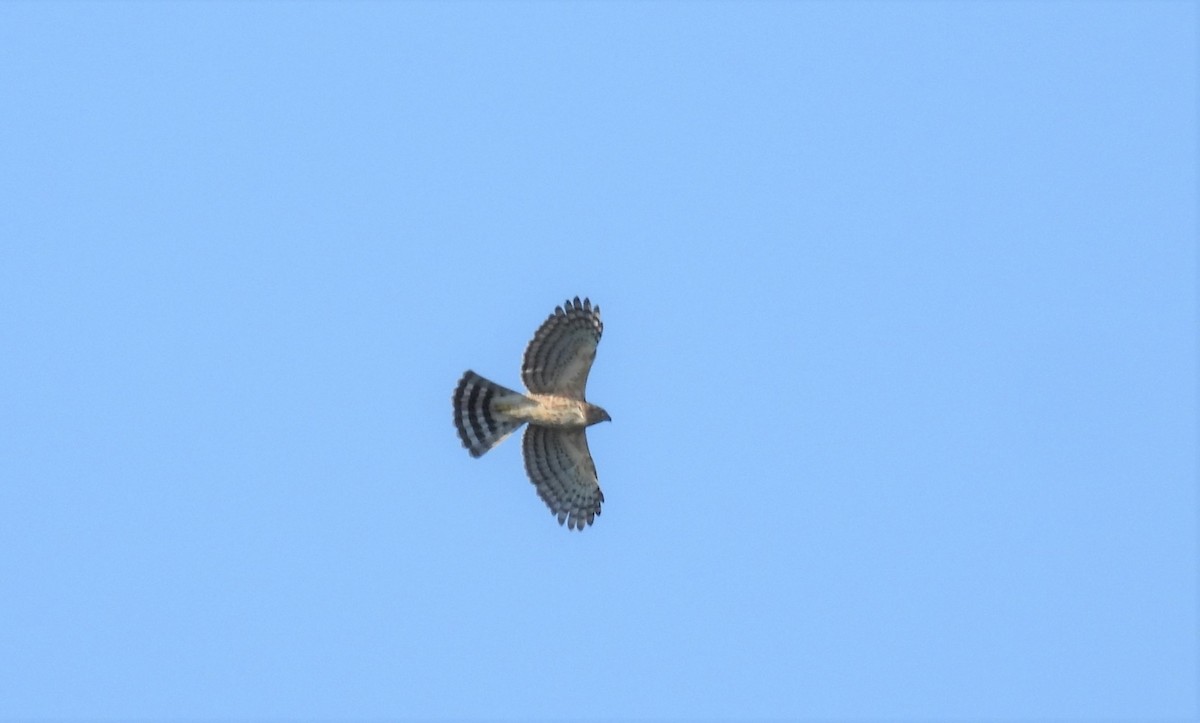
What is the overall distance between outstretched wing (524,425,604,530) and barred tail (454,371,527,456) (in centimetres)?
101

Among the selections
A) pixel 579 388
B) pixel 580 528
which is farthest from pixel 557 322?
pixel 580 528

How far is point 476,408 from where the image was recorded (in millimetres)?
32062

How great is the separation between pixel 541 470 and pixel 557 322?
244 cm

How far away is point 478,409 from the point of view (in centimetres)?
3206

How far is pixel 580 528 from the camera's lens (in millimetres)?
33250

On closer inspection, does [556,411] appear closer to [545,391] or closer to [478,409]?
[545,391]

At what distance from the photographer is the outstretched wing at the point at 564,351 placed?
104 feet

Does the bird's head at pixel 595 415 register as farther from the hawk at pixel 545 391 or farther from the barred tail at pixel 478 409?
the barred tail at pixel 478 409

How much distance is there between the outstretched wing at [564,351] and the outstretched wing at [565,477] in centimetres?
105

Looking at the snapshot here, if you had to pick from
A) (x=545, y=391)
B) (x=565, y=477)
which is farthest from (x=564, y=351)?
(x=565, y=477)

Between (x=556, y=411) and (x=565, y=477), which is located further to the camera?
(x=565, y=477)

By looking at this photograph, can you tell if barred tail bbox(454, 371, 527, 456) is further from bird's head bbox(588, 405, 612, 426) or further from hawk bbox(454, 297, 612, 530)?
bird's head bbox(588, 405, 612, 426)

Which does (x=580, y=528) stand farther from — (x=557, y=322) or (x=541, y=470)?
(x=557, y=322)

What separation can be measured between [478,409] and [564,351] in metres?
1.36
